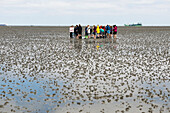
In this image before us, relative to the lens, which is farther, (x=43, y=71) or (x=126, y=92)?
(x=43, y=71)

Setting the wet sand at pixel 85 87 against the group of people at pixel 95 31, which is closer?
the wet sand at pixel 85 87

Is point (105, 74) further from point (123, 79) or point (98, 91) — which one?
point (98, 91)

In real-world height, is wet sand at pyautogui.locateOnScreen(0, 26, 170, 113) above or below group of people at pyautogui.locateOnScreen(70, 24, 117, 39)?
below

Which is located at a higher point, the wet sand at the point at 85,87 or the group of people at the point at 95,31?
the group of people at the point at 95,31

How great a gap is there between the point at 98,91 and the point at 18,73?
588cm

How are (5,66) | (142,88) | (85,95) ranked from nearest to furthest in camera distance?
(85,95)
(142,88)
(5,66)

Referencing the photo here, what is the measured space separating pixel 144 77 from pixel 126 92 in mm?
3408

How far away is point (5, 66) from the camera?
1841 centimetres

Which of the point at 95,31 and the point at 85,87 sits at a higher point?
the point at 95,31

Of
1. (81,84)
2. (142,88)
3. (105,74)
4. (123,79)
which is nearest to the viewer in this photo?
(142,88)

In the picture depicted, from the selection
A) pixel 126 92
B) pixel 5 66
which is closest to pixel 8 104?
pixel 126 92

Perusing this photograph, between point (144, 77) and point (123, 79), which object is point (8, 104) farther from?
point (144, 77)

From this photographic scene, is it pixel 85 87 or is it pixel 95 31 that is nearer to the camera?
pixel 85 87

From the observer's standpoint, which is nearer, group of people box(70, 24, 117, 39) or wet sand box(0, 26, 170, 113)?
wet sand box(0, 26, 170, 113)
